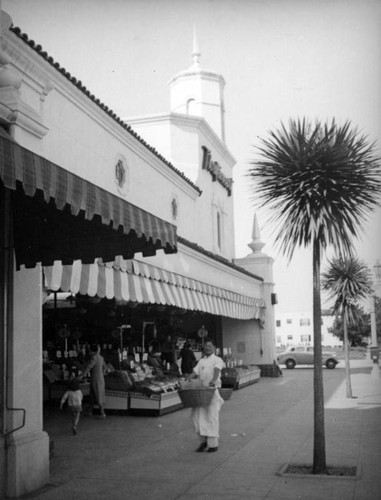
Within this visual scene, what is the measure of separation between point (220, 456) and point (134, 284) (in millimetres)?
4541

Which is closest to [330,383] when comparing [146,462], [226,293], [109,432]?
[226,293]

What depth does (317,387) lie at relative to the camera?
8508 millimetres

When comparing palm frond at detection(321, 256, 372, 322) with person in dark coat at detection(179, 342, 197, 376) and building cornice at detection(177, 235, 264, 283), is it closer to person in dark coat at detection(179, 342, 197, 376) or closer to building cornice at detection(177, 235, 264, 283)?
building cornice at detection(177, 235, 264, 283)

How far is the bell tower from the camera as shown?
1280 inches

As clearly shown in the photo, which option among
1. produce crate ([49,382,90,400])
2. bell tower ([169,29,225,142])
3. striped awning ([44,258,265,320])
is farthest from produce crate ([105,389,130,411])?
bell tower ([169,29,225,142])

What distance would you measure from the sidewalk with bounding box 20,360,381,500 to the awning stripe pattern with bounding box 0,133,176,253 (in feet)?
10.3

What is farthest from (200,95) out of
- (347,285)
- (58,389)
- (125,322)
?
(58,389)

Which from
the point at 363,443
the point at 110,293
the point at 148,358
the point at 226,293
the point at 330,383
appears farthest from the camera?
the point at 330,383

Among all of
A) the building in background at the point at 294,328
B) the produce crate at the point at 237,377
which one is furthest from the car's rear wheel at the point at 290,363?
the building in background at the point at 294,328

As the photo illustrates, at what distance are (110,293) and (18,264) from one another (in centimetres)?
388

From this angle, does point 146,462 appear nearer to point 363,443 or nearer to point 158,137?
point 363,443

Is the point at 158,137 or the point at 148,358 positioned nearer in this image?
the point at 148,358

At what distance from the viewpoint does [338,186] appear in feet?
28.8

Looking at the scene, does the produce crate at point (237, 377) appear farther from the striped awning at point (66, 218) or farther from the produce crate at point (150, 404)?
the striped awning at point (66, 218)
